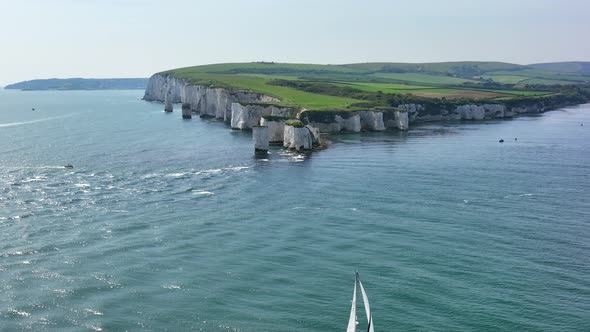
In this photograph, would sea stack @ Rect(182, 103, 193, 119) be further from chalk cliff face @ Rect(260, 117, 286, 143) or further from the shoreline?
chalk cliff face @ Rect(260, 117, 286, 143)

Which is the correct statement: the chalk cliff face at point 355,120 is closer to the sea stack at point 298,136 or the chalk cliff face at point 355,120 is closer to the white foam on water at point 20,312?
the sea stack at point 298,136

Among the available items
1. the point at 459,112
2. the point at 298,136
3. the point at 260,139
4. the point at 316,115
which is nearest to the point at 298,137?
the point at 298,136

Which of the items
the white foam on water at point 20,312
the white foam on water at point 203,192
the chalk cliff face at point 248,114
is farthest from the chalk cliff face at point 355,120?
the white foam on water at point 20,312

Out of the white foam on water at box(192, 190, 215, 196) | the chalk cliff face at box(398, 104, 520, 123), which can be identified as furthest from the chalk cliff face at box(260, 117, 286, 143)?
the chalk cliff face at box(398, 104, 520, 123)

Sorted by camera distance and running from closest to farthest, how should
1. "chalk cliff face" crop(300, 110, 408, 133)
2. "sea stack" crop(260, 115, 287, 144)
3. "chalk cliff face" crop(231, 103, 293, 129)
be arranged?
1. "sea stack" crop(260, 115, 287, 144)
2. "chalk cliff face" crop(300, 110, 408, 133)
3. "chalk cliff face" crop(231, 103, 293, 129)

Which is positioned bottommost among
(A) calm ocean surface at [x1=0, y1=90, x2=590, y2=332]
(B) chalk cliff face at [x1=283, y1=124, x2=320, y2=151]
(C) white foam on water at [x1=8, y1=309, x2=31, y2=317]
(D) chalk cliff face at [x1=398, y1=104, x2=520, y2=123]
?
(C) white foam on water at [x1=8, y1=309, x2=31, y2=317]
